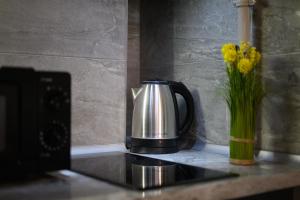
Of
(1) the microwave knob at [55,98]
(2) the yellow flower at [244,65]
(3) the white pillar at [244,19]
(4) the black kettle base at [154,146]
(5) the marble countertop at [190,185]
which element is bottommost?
(5) the marble countertop at [190,185]

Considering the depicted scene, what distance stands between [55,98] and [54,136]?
85 millimetres

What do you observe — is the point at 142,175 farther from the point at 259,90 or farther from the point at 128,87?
the point at 128,87

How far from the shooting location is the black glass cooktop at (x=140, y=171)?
0.92m

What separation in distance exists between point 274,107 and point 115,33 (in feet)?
1.92

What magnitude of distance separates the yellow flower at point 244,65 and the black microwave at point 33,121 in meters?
0.48

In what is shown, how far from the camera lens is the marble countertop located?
80 centimetres

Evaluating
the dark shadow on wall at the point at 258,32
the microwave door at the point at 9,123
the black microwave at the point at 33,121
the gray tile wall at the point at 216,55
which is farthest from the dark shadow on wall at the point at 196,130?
the microwave door at the point at 9,123

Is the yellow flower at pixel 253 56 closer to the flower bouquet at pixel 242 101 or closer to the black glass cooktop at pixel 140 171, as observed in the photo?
the flower bouquet at pixel 242 101

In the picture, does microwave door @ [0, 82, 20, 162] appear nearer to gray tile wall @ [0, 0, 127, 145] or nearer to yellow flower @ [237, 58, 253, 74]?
gray tile wall @ [0, 0, 127, 145]

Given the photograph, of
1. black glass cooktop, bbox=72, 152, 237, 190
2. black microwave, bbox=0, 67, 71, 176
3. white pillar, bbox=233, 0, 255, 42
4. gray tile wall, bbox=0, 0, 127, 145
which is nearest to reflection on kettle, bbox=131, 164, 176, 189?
black glass cooktop, bbox=72, 152, 237, 190

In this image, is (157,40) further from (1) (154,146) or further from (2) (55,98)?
(2) (55,98)

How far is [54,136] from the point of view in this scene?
931 mm

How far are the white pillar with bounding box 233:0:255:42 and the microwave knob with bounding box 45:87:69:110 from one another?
591 mm

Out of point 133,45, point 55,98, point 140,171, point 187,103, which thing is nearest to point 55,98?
point 55,98
